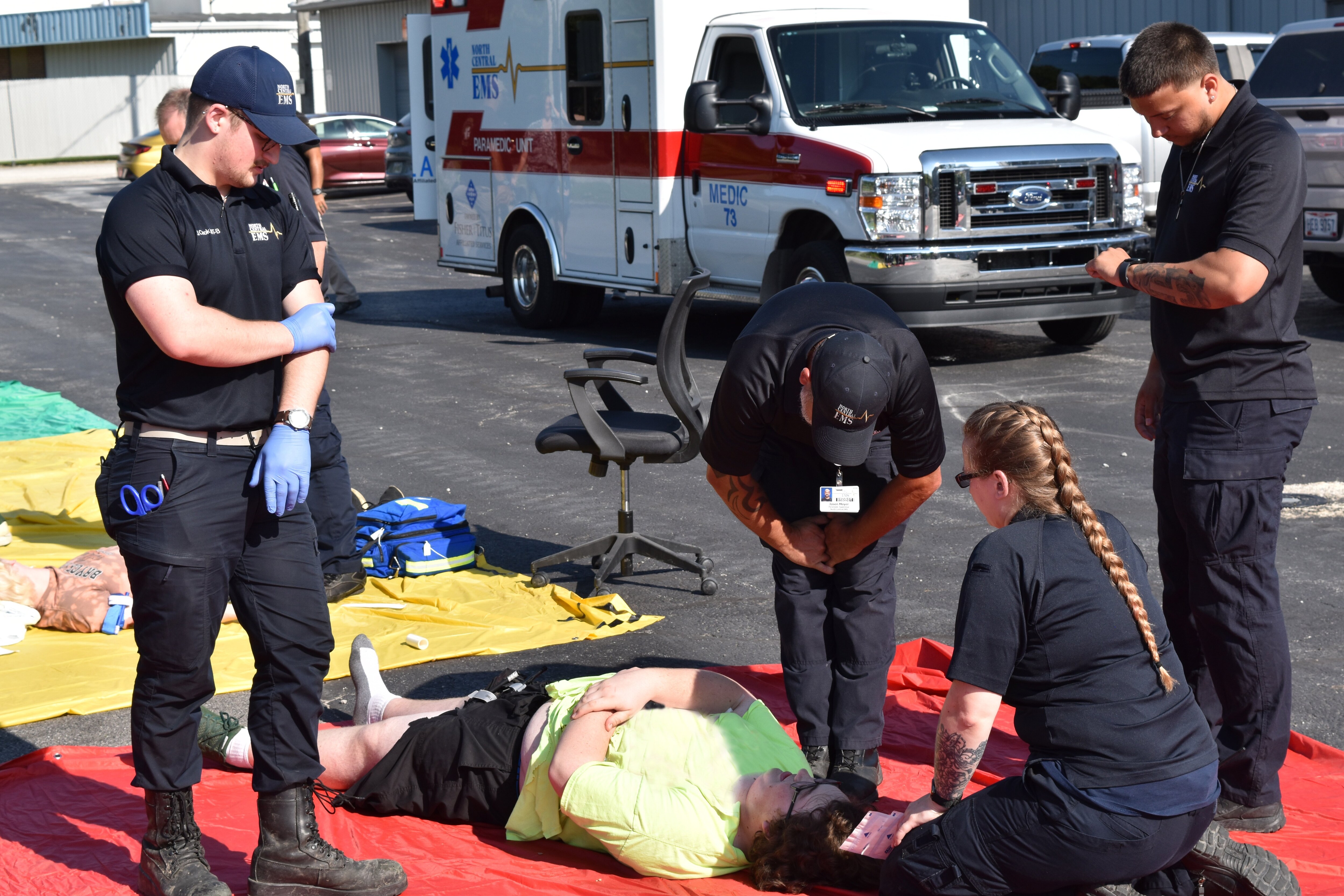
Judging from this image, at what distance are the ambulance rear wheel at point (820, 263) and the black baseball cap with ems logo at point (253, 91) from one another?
719cm

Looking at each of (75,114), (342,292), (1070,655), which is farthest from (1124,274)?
(75,114)

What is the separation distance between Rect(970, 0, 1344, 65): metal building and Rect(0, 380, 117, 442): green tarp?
14115 mm

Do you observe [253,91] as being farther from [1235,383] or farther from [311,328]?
[1235,383]

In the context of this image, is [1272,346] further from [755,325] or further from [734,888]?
[734,888]

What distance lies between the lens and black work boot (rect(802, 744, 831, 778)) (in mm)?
4137

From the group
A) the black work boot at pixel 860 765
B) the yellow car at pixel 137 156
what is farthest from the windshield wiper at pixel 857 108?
the yellow car at pixel 137 156

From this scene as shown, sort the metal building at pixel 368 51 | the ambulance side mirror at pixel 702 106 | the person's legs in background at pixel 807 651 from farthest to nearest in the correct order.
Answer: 1. the metal building at pixel 368 51
2. the ambulance side mirror at pixel 702 106
3. the person's legs in background at pixel 807 651

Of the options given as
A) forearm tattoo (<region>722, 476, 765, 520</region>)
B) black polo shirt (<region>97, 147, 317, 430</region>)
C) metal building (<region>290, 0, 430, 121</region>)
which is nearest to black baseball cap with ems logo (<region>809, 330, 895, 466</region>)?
forearm tattoo (<region>722, 476, 765, 520</region>)

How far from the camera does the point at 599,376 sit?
5.99 m

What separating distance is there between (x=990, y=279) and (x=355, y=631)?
6.06 m

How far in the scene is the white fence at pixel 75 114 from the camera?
145ft

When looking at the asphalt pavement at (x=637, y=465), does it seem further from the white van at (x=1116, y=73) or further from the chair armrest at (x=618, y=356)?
the white van at (x=1116, y=73)

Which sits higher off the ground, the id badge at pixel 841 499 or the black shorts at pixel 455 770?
the id badge at pixel 841 499

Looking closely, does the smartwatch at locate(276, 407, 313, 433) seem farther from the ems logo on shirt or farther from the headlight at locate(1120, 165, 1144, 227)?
the headlight at locate(1120, 165, 1144, 227)
